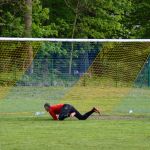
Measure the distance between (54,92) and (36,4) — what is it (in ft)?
72.1

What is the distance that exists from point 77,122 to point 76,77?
19.4 feet

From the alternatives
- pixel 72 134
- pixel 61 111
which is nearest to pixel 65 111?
pixel 61 111

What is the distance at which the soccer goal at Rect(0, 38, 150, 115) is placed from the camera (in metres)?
24.1

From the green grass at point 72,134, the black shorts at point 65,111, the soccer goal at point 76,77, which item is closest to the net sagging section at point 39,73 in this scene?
the soccer goal at point 76,77

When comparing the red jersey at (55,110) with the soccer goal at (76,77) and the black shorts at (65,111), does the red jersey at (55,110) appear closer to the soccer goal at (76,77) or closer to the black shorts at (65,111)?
the black shorts at (65,111)

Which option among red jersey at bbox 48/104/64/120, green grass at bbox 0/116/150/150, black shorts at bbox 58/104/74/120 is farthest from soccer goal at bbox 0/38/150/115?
green grass at bbox 0/116/150/150

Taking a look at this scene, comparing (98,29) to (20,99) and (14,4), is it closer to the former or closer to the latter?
(14,4)

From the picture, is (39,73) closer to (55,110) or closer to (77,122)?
(55,110)

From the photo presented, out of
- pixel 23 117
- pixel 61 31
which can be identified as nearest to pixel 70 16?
pixel 61 31

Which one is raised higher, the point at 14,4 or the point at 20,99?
the point at 14,4

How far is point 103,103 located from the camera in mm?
25203

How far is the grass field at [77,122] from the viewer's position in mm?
13719

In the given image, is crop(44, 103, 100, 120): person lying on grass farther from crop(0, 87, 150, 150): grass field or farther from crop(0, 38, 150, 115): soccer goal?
crop(0, 38, 150, 115): soccer goal

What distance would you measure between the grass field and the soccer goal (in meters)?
0.04
